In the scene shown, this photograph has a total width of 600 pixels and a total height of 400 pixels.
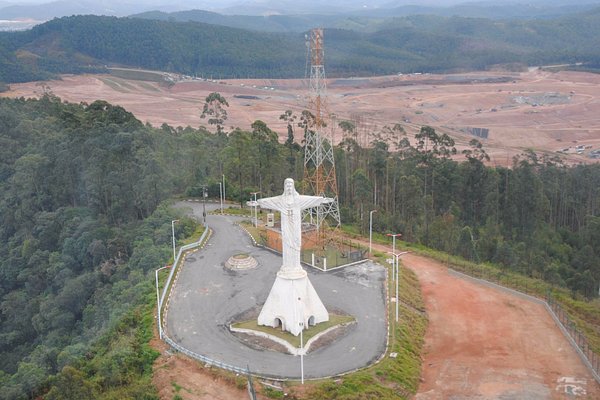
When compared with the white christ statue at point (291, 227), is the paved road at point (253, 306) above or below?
below

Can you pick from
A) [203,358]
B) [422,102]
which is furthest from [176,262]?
[422,102]

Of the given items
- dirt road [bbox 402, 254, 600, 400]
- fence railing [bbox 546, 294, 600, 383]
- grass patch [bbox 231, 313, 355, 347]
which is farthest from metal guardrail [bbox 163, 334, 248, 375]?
fence railing [bbox 546, 294, 600, 383]

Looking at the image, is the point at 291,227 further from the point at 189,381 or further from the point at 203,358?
the point at 189,381

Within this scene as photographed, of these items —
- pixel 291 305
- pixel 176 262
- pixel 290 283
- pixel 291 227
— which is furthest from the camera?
pixel 176 262

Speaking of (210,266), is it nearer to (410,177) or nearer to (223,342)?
(223,342)

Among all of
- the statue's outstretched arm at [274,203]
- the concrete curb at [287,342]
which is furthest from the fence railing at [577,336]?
the statue's outstretched arm at [274,203]

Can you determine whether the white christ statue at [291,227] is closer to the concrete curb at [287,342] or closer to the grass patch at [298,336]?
the grass patch at [298,336]

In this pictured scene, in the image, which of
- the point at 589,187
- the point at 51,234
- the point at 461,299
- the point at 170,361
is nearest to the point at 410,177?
the point at 589,187
